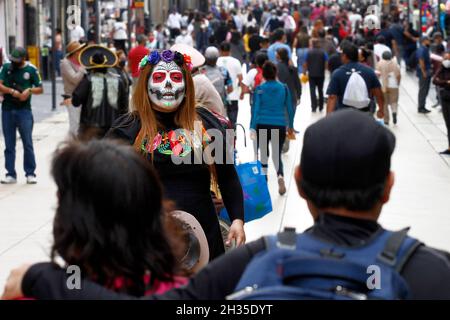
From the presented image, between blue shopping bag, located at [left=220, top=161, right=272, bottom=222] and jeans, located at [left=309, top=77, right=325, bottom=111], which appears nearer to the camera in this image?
blue shopping bag, located at [left=220, top=161, right=272, bottom=222]

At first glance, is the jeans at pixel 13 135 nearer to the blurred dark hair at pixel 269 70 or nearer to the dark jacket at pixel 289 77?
the blurred dark hair at pixel 269 70

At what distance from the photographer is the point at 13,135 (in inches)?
595

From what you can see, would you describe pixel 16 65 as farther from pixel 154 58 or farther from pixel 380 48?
pixel 380 48

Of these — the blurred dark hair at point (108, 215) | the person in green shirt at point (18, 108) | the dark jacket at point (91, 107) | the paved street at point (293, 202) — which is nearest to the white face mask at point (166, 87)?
the paved street at point (293, 202)

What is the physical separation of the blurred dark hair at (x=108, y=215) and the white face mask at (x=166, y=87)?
3.14 m

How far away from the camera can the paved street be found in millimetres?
11447

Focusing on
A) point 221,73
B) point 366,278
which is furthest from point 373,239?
point 221,73

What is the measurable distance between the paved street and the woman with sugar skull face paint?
1912mm

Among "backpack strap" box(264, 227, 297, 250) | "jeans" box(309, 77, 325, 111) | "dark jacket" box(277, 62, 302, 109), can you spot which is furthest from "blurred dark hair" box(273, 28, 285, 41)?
"backpack strap" box(264, 227, 297, 250)

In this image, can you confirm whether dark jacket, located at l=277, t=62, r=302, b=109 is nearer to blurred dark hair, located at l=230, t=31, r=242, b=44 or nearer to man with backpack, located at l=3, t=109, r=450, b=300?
blurred dark hair, located at l=230, t=31, r=242, b=44

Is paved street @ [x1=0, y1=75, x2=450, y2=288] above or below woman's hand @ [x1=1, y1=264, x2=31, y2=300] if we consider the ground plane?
below
